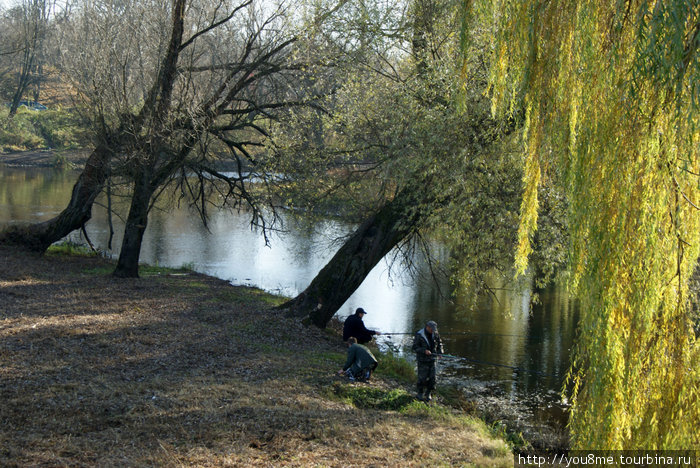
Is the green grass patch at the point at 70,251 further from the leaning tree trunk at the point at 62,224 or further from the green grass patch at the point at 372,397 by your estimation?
the green grass patch at the point at 372,397

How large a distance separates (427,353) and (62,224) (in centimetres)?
1413

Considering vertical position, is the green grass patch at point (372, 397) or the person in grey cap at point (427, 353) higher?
the person in grey cap at point (427, 353)

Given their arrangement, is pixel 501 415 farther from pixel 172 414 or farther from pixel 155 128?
pixel 155 128

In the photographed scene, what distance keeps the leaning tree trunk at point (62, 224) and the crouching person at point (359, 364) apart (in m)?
11.5

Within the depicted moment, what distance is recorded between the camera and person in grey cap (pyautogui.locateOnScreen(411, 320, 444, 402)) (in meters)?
9.73

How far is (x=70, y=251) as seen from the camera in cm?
2036

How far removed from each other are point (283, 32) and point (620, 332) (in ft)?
44.3

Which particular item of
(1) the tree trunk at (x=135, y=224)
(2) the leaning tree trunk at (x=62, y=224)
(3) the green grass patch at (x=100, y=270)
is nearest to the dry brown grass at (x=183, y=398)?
(1) the tree trunk at (x=135, y=224)

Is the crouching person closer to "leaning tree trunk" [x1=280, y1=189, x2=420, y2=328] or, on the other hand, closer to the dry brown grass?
the dry brown grass

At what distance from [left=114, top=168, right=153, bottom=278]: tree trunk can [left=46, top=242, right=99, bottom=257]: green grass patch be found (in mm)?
4394

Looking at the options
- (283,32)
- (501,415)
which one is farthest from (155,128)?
(501,415)

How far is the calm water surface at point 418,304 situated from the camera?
43.0ft

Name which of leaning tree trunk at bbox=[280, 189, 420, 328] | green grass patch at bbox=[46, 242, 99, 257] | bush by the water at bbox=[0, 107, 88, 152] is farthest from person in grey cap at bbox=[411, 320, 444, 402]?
bush by the water at bbox=[0, 107, 88, 152]

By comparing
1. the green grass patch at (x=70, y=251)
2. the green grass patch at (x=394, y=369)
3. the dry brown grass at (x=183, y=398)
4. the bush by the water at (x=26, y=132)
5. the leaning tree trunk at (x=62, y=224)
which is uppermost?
the bush by the water at (x=26, y=132)
